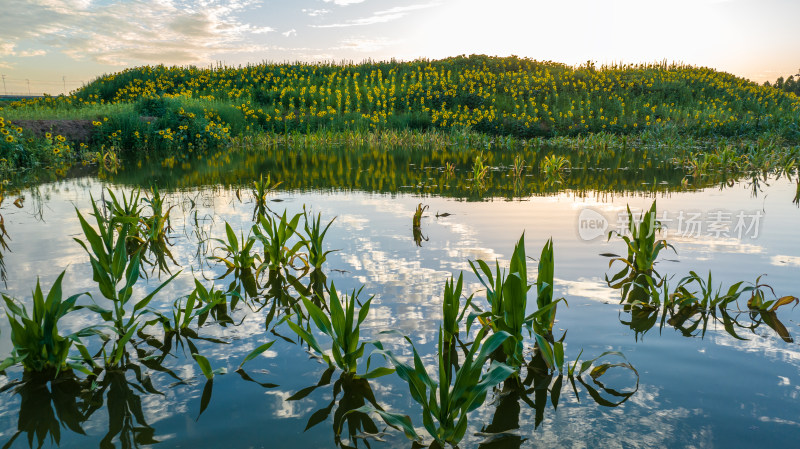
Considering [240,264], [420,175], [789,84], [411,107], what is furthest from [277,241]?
[789,84]

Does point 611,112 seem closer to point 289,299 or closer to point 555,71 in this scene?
point 555,71

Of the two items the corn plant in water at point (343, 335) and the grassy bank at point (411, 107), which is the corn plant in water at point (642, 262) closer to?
the corn plant in water at point (343, 335)

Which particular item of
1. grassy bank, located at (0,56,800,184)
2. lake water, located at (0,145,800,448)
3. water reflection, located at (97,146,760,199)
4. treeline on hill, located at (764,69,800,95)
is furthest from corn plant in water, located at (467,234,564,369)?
treeline on hill, located at (764,69,800,95)

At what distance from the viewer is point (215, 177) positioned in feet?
39.7

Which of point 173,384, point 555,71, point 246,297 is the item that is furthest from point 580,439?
point 555,71

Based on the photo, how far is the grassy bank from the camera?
20.5 metres

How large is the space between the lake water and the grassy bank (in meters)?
12.1

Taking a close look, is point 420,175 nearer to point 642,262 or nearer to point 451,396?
point 642,262

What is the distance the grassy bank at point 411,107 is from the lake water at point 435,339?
39.6ft

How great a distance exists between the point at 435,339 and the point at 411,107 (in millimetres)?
27710

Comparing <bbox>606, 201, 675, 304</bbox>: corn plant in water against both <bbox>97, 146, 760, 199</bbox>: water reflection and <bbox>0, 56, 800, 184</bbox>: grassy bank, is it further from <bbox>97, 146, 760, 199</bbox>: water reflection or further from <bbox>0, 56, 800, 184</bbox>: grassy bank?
<bbox>0, 56, 800, 184</bbox>: grassy bank

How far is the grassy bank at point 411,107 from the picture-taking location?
20.5 meters

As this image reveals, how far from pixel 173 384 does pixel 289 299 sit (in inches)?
56.7

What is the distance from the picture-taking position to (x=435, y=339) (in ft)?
11.1
